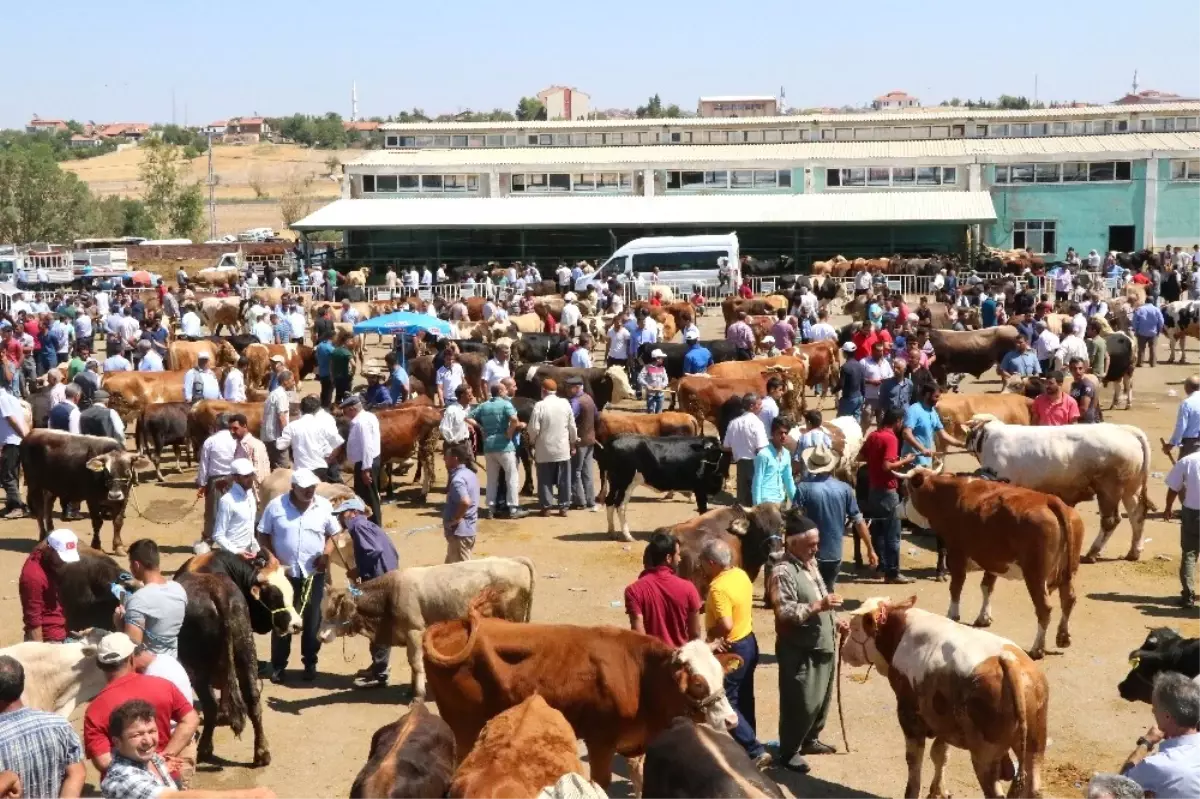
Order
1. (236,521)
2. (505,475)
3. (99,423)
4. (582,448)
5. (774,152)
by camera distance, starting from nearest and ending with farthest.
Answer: (236,521) → (505,475) → (582,448) → (99,423) → (774,152)

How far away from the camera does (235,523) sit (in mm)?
11141

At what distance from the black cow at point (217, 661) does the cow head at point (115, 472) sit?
5.81 metres

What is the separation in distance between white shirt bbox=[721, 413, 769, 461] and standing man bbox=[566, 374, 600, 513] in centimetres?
248

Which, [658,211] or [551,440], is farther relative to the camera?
[658,211]

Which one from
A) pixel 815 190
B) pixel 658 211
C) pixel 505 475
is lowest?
pixel 505 475

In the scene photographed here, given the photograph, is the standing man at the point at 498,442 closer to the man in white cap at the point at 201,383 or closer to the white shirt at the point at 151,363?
the man in white cap at the point at 201,383

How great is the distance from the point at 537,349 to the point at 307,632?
13.8 meters

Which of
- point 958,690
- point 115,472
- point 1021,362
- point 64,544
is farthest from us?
point 1021,362

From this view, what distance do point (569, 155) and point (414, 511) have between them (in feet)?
121

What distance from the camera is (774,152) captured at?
49750 millimetres

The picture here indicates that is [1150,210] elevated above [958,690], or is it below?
above

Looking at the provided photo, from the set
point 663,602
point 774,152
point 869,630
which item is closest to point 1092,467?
point 869,630

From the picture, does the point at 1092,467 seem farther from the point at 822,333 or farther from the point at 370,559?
the point at 822,333

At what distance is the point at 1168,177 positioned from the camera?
4569 centimetres
